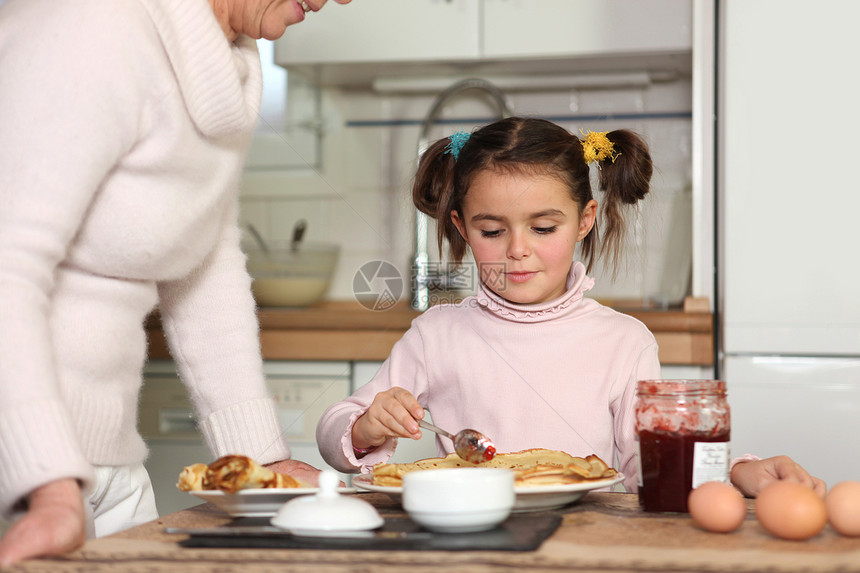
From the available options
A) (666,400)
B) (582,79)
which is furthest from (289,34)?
(666,400)

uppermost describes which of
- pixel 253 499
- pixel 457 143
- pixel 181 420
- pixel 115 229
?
pixel 457 143

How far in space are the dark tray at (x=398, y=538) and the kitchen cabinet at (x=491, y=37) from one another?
63.0 inches

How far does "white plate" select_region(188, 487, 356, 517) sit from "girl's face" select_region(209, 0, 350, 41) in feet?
1.80

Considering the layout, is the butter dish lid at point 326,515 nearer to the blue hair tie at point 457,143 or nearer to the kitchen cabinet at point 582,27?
the blue hair tie at point 457,143

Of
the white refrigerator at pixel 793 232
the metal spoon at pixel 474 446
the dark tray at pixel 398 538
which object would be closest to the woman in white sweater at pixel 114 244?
the dark tray at pixel 398 538

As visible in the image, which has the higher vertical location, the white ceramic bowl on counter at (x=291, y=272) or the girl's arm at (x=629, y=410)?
the white ceramic bowl on counter at (x=291, y=272)

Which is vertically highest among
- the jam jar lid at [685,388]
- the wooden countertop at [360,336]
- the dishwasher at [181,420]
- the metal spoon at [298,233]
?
the metal spoon at [298,233]

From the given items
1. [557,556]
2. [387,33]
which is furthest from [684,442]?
[387,33]

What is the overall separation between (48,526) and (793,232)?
1610 mm

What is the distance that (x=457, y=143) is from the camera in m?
1.33

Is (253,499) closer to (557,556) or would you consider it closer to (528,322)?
(557,556)

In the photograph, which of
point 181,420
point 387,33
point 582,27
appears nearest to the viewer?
point 181,420

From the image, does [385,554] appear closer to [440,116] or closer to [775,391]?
[775,391]

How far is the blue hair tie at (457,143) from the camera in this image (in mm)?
1325
